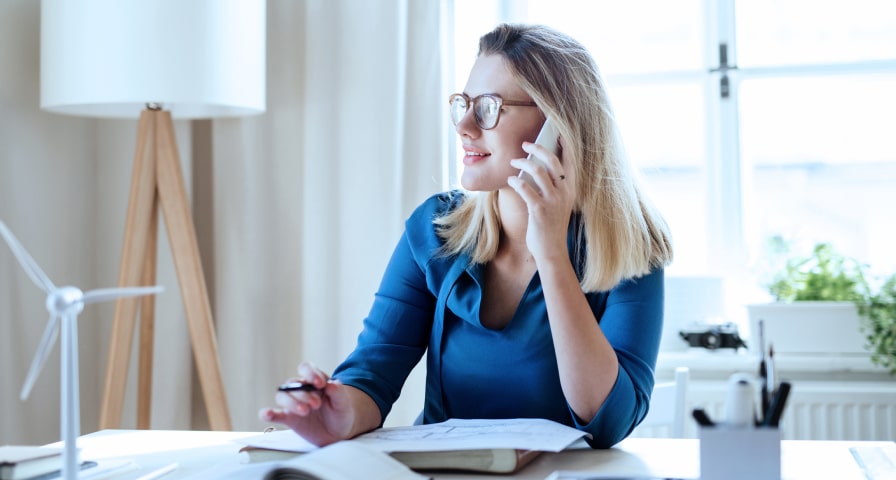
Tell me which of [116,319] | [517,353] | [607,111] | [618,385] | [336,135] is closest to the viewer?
[618,385]

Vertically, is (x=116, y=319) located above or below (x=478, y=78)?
below

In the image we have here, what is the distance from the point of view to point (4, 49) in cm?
229

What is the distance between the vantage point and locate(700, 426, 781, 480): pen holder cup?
0.92 metres

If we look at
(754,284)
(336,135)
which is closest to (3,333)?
(336,135)

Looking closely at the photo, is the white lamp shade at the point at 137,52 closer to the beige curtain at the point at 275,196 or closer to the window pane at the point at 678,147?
the beige curtain at the point at 275,196

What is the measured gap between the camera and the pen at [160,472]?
1.11 m

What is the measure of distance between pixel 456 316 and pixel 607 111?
43 cm

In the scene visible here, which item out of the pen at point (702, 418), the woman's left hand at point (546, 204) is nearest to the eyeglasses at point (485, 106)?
the woman's left hand at point (546, 204)

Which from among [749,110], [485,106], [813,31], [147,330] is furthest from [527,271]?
[813,31]

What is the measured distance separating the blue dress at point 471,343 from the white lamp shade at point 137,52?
2.55 feet

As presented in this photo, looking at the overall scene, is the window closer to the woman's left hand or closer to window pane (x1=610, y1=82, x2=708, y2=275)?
window pane (x1=610, y1=82, x2=708, y2=275)

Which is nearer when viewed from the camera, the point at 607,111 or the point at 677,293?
the point at 607,111

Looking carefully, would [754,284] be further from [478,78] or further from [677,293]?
[478,78]

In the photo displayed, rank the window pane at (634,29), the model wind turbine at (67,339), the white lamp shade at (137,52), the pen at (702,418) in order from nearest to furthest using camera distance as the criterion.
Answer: the model wind turbine at (67,339) < the pen at (702,418) < the white lamp shade at (137,52) < the window pane at (634,29)
